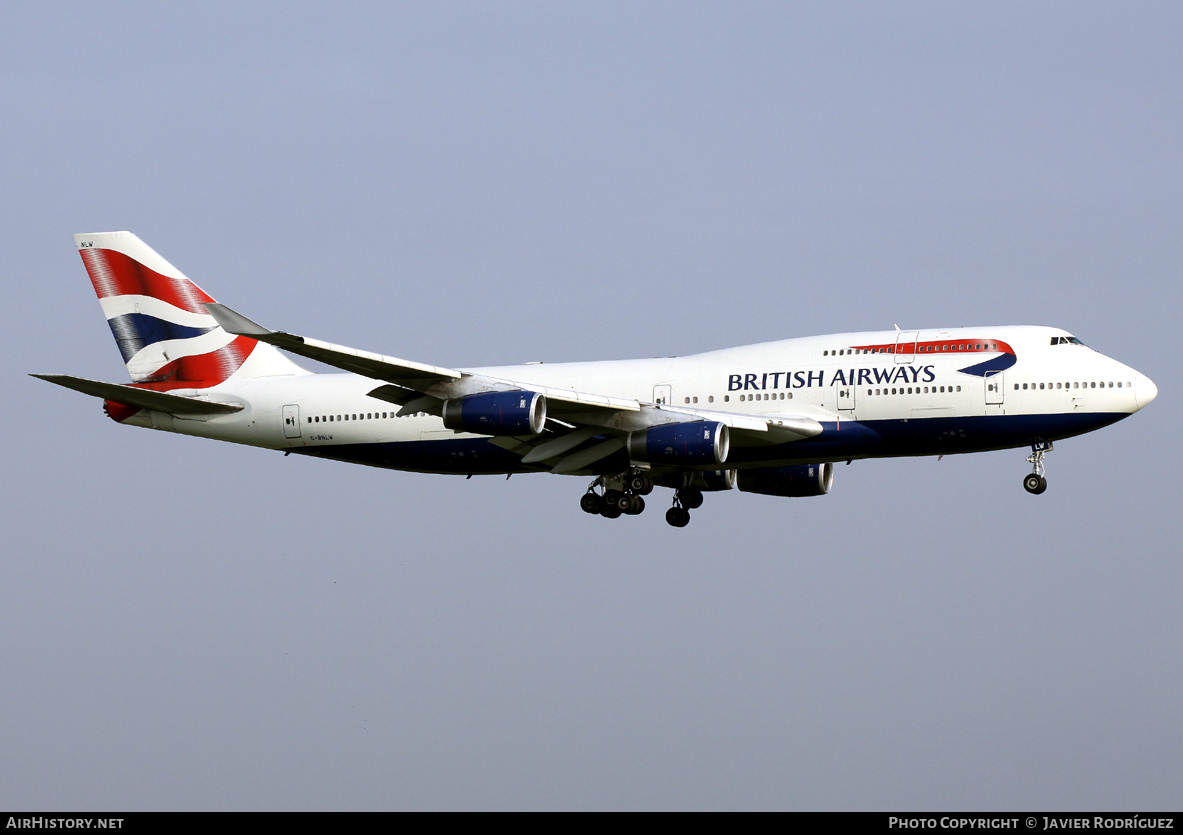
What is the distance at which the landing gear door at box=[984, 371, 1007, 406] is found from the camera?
44.3 metres

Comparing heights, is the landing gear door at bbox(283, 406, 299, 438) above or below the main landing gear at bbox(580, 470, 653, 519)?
above

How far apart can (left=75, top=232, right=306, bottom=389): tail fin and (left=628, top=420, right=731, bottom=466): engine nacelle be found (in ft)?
49.0

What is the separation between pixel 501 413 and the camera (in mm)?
42688

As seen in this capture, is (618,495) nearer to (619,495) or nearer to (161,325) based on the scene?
(619,495)

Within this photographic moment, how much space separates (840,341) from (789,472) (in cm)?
714

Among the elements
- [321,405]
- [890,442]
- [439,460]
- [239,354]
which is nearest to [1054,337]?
[890,442]

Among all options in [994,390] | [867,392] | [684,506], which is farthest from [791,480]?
[994,390]

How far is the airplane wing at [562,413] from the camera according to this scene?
139ft

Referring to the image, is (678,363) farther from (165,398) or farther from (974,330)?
(165,398)

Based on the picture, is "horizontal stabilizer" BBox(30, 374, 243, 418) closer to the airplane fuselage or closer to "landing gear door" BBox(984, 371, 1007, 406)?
the airplane fuselage

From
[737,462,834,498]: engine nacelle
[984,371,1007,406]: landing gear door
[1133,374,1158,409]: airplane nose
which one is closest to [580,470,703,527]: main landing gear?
[737,462,834,498]: engine nacelle

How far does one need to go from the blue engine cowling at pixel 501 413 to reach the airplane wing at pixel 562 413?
0.33 metres

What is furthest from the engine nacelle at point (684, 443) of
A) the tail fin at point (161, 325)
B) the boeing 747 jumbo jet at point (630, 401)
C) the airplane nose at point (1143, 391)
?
the tail fin at point (161, 325)

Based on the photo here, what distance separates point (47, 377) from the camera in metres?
41.6
